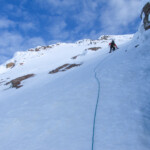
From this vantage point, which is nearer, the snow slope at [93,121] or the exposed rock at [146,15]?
the snow slope at [93,121]

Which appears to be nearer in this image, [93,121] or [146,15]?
[93,121]

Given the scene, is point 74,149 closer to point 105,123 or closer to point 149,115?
point 105,123

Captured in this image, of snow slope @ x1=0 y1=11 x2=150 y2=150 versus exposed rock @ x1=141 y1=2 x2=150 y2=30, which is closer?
snow slope @ x1=0 y1=11 x2=150 y2=150

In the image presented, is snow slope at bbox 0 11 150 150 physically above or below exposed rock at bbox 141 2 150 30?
below

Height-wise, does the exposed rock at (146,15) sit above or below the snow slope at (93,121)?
above

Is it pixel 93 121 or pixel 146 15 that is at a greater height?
pixel 146 15

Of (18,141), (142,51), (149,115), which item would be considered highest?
(142,51)

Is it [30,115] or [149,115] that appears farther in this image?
[30,115]

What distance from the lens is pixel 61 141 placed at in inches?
144

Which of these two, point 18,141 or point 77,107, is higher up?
point 77,107

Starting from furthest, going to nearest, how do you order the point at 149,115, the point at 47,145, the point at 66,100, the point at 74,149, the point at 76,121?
the point at 66,100, the point at 76,121, the point at 149,115, the point at 47,145, the point at 74,149

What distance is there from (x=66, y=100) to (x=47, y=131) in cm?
217

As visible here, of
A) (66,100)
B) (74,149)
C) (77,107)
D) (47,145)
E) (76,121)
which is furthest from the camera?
(66,100)

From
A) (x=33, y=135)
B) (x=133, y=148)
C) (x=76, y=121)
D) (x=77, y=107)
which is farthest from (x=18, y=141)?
(x=133, y=148)
